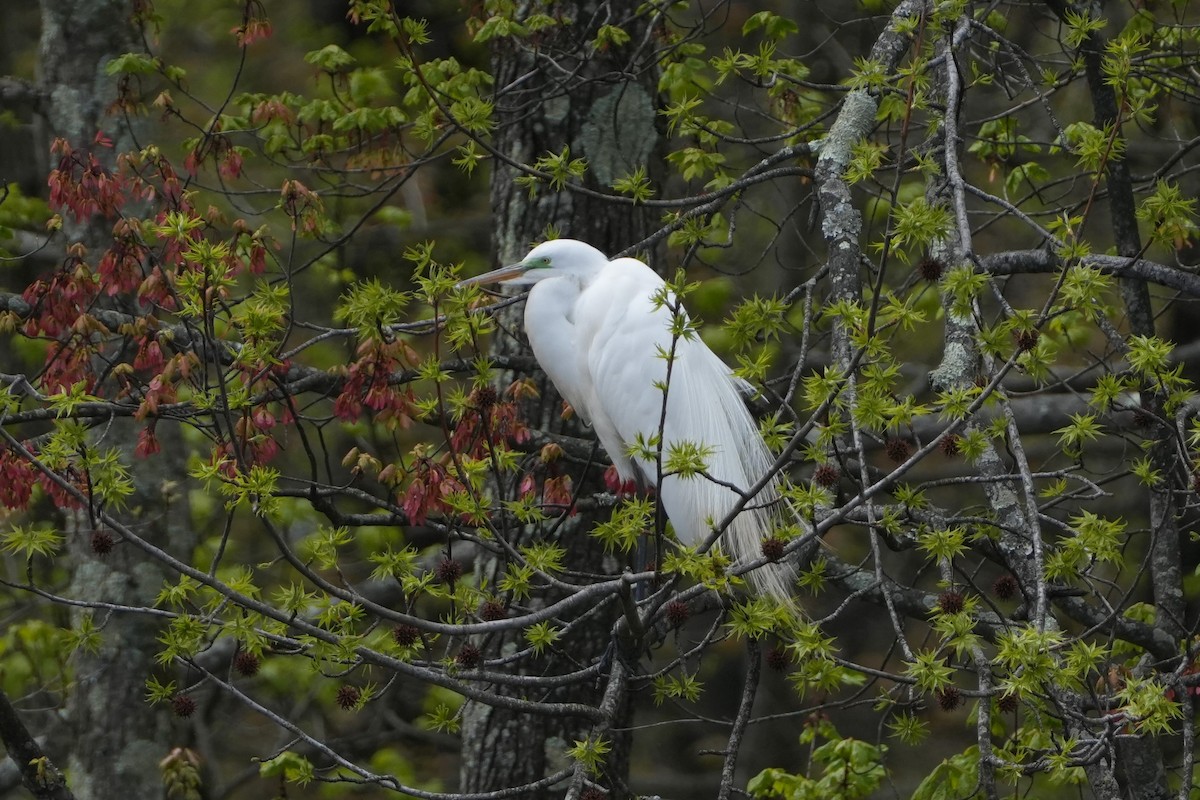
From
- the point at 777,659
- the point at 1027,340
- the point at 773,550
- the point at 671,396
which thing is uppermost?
the point at 1027,340

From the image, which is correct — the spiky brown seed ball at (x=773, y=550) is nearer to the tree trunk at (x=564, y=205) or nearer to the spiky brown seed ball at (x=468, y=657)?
the spiky brown seed ball at (x=468, y=657)

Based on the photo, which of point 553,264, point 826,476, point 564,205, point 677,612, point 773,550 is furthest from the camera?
point 564,205

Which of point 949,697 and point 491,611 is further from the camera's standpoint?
point 491,611

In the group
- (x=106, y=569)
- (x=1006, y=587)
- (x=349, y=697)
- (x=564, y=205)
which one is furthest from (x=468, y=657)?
(x=106, y=569)

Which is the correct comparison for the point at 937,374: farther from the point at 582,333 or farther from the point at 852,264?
the point at 582,333

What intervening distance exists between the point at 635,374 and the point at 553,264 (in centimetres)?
39

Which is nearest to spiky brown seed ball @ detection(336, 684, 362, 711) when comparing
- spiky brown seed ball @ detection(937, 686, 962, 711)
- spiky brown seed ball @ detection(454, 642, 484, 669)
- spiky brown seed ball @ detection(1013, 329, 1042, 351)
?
spiky brown seed ball @ detection(454, 642, 484, 669)

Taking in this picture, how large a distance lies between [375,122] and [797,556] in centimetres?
219

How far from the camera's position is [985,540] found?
101 inches

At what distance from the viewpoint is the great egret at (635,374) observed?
3.73 m

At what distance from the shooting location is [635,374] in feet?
12.5

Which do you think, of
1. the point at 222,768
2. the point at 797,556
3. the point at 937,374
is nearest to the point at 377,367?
the point at 797,556

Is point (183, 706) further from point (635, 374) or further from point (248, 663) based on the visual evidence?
point (635, 374)

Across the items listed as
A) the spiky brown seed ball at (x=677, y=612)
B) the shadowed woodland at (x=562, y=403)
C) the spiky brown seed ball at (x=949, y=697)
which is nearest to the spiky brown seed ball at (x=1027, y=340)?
the shadowed woodland at (x=562, y=403)
